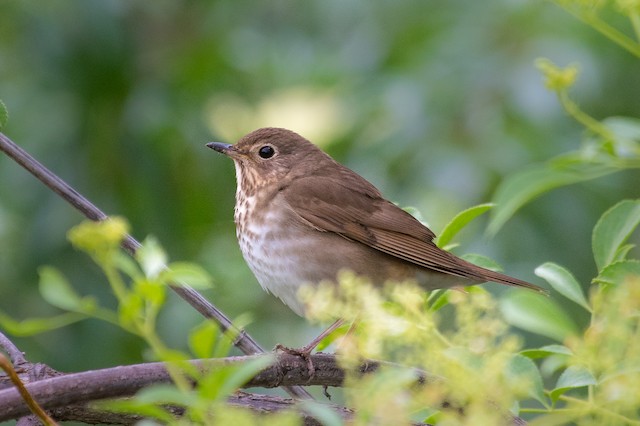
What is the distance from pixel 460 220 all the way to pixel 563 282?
41 cm

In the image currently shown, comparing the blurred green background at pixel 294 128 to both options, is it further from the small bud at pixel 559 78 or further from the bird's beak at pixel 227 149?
the small bud at pixel 559 78

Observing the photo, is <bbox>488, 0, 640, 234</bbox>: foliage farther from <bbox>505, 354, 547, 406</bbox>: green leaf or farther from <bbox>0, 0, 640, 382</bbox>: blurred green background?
<bbox>0, 0, 640, 382</bbox>: blurred green background

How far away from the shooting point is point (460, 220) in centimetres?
239

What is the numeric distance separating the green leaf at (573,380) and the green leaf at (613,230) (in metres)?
0.33

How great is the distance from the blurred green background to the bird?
0.58 metres

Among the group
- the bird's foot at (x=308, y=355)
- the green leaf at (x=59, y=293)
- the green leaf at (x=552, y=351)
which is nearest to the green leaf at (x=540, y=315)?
the green leaf at (x=552, y=351)

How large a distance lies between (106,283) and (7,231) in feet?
1.80

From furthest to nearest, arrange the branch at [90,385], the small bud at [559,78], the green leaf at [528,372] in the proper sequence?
the small bud at [559,78]
the green leaf at [528,372]
the branch at [90,385]

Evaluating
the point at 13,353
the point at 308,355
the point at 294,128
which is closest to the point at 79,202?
the point at 13,353

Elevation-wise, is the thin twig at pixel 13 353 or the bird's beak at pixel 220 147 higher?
the bird's beak at pixel 220 147

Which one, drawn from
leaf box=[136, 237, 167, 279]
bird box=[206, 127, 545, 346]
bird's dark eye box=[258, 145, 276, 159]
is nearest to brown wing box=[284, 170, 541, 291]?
bird box=[206, 127, 545, 346]

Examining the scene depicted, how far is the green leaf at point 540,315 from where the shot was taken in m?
1.82

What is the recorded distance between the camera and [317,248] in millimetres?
3719

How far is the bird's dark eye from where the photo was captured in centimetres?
430
